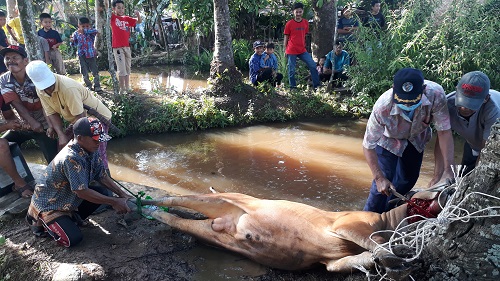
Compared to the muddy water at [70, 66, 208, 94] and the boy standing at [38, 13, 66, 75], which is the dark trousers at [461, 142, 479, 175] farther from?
the boy standing at [38, 13, 66, 75]

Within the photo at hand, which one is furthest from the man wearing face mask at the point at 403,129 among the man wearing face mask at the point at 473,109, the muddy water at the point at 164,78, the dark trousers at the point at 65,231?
the muddy water at the point at 164,78

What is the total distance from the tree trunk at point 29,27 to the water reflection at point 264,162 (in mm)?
1934

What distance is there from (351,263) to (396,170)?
1.44 metres

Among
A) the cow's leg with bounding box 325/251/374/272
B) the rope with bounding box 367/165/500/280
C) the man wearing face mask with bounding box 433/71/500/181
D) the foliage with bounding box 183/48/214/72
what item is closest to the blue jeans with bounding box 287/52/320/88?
the foliage with bounding box 183/48/214/72

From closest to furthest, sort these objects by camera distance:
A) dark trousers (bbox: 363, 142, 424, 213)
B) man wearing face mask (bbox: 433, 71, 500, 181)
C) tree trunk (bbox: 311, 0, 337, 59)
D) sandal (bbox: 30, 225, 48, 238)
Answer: man wearing face mask (bbox: 433, 71, 500, 181) → dark trousers (bbox: 363, 142, 424, 213) → sandal (bbox: 30, 225, 48, 238) → tree trunk (bbox: 311, 0, 337, 59)

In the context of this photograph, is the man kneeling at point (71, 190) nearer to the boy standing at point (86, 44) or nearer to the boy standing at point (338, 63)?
the boy standing at point (86, 44)

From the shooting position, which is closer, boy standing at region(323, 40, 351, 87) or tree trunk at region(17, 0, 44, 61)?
tree trunk at region(17, 0, 44, 61)

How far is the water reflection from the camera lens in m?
5.22

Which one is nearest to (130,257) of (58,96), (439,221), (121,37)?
(58,96)

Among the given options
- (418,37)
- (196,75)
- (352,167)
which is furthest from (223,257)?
(196,75)

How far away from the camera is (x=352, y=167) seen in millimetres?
5844

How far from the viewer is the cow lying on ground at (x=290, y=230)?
265 centimetres

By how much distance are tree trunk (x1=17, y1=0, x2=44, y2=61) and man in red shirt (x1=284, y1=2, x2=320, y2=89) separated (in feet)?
16.0

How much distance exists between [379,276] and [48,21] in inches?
346
